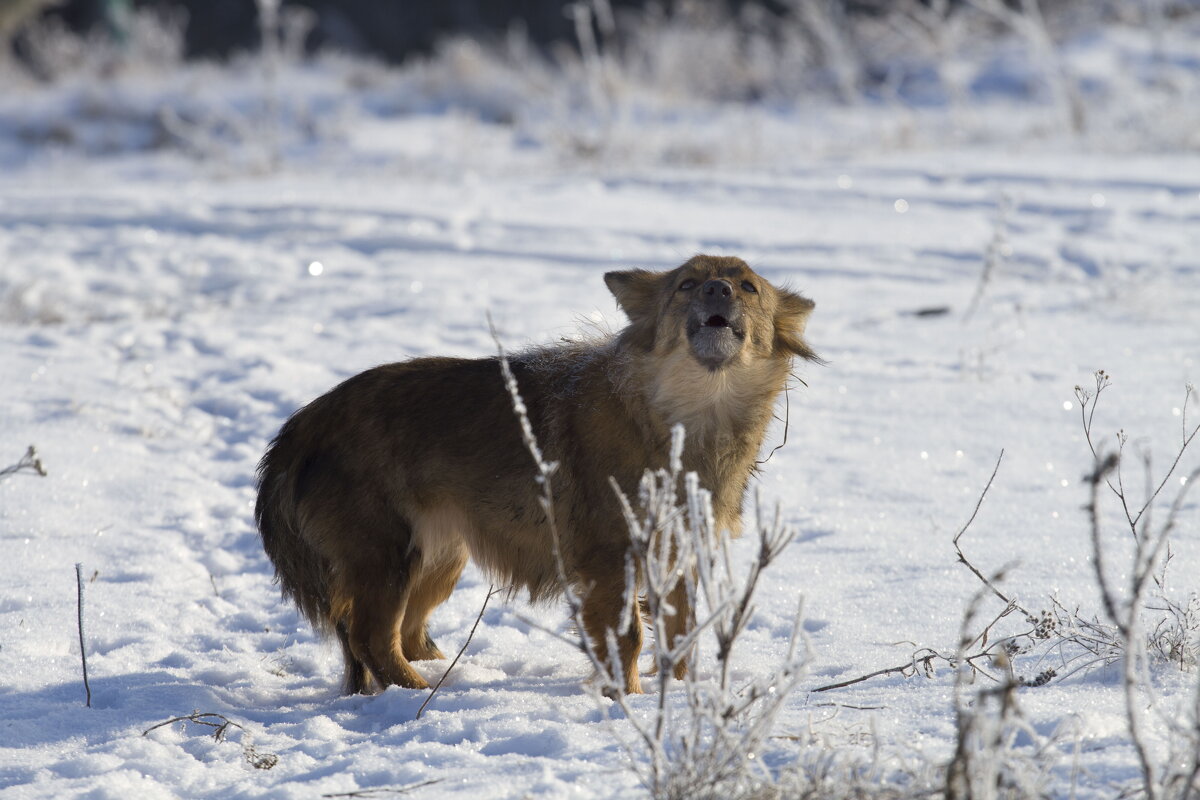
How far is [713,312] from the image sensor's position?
15.0 ft

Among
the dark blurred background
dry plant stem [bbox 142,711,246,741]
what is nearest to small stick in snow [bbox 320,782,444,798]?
dry plant stem [bbox 142,711,246,741]

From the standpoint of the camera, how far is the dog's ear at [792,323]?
193 inches

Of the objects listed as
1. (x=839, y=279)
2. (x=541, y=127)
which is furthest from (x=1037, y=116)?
(x=839, y=279)

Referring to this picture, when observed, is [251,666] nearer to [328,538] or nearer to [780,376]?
[328,538]

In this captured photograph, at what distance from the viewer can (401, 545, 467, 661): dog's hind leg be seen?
194 inches

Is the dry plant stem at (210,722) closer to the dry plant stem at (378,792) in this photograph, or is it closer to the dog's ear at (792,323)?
the dry plant stem at (378,792)

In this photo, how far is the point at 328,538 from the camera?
4.57m

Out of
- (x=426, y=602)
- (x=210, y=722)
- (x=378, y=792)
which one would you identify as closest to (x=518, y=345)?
(x=426, y=602)

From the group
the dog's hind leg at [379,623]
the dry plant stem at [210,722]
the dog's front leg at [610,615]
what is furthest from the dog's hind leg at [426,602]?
the dry plant stem at [210,722]

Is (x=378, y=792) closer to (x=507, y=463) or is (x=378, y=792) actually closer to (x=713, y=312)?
(x=507, y=463)

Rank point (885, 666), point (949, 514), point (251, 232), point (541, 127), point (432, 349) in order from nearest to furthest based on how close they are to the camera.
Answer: point (885, 666) → point (949, 514) → point (432, 349) → point (251, 232) → point (541, 127)

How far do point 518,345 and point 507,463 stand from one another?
351cm

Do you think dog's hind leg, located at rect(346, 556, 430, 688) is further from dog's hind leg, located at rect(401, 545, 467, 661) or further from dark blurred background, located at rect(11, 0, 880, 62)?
dark blurred background, located at rect(11, 0, 880, 62)

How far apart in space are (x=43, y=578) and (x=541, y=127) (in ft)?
49.7
